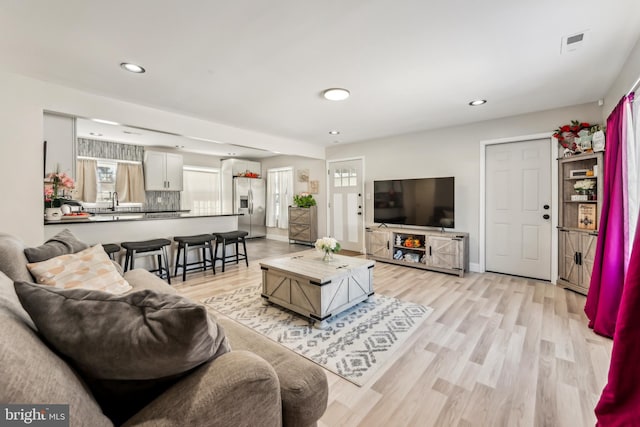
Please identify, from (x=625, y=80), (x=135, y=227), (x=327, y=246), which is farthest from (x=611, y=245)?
(x=135, y=227)

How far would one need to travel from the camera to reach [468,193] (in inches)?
175

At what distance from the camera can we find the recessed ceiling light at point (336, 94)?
308 centimetres

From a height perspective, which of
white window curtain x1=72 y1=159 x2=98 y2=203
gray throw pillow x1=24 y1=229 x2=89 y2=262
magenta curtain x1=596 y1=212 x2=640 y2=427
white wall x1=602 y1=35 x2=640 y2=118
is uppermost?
white wall x1=602 y1=35 x2=640 y2=118

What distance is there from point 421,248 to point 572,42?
314cm

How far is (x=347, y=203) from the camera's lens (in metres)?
6.09

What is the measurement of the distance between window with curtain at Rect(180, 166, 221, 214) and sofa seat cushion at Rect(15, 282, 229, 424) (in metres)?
6.90

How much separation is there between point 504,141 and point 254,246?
5.49m

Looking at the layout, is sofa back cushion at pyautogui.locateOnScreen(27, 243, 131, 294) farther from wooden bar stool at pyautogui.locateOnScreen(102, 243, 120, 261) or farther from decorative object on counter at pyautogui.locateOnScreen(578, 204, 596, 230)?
decorative object on counter at pyautogui.locateOnScreen(578, 204, 596, 230)

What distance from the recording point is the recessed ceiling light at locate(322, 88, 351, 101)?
121 inches

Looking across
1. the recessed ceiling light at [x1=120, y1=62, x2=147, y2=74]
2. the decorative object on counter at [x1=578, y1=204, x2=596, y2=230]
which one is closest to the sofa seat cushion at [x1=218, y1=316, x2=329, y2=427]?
the recessed ceiling light at [x1=120, y1=62, x2=147, y2=74]

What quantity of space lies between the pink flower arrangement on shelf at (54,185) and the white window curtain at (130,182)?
134 inches

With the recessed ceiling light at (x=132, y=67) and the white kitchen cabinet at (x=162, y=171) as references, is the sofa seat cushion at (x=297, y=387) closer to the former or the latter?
the recessed ceiling light at (x=132, y=67)

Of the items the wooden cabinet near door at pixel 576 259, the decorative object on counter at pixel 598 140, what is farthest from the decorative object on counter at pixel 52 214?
the decorative object on counter at pixel 598 140

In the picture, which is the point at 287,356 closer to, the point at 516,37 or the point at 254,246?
the point at 516,37
